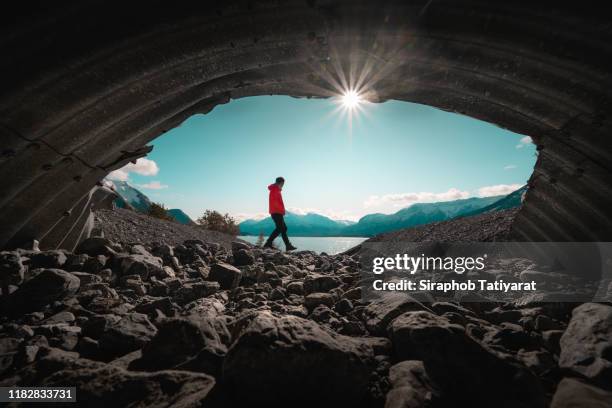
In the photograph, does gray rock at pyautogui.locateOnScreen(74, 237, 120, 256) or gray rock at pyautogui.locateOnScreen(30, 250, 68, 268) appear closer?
gray rock at pyautogui.locateOnScreen(30, 250, 68, 268)

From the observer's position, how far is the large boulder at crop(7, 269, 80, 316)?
2.37 meters

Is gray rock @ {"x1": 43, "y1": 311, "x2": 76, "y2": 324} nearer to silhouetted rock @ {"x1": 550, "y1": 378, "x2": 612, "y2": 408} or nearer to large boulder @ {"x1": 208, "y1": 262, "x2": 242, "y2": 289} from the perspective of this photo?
large boulder @ {"x1": 208, "y1": 262, "x2": 242, "y2": 289}

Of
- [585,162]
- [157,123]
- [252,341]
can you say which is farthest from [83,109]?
[585,162]

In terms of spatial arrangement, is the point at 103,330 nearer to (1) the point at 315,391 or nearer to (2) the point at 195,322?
(2) the point at 195,322

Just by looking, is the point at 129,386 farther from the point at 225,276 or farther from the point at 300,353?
the point at 225,276

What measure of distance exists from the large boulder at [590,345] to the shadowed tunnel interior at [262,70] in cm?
202

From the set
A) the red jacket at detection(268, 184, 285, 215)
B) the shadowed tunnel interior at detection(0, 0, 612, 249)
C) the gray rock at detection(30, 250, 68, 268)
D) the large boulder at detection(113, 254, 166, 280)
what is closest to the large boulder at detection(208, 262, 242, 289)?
the large boulder at detection(113, 254, 166, 280)

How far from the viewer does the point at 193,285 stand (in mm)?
3225

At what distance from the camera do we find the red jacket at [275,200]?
9.93m

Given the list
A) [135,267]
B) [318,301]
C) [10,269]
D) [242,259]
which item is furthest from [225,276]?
[10,269]

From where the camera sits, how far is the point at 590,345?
167 centimetres

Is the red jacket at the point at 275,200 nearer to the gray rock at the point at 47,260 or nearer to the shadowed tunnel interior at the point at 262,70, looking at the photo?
the shadowed tunnel interior at the point at 262,70

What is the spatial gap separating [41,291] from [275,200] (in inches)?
306

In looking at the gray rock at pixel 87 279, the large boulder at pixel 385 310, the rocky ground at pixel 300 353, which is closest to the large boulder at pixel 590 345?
the rocky ground at pixel 300 353
